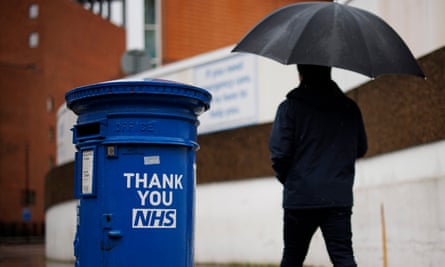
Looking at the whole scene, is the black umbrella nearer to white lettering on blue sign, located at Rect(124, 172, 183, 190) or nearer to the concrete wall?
white lettering on blue sign, located at Rect(124, 172, 183, 190)

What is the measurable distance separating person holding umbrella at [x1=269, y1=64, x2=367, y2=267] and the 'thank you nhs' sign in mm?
6790

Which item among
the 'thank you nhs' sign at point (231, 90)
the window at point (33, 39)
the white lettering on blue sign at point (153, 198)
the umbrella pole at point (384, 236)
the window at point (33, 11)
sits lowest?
the umbrella pole at point (384, 236)

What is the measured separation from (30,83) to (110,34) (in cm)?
868

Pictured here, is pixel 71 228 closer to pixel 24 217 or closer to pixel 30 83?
pixel 24 217

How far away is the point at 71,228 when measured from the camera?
16453 mm

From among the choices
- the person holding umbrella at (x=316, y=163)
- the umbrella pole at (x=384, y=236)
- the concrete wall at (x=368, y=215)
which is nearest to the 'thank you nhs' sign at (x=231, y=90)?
the concrete wall at (x=368, y=215)

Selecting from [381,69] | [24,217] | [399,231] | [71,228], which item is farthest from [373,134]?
[24,217]

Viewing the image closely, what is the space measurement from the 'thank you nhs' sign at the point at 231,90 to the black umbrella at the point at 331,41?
21.1ft

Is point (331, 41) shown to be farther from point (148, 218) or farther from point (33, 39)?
point (33, 39)

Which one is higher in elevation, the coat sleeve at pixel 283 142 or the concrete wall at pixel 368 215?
the coat sleeve at pixel 283 142

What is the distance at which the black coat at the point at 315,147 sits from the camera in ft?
15.0

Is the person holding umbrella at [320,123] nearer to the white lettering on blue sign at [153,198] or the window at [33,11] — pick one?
the white lettering on blue sign at [153,198]

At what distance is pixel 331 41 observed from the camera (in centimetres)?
479

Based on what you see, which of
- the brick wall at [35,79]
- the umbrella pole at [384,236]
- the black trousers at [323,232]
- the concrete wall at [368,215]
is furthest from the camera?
the brick wall at [35,79]
